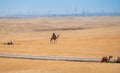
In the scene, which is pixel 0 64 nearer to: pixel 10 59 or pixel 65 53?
pixel 10 59

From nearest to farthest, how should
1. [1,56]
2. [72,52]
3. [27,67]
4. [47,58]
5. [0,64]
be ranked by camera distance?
[27,67]
[0,64]
[47,58]
[1,56]
[72,52]

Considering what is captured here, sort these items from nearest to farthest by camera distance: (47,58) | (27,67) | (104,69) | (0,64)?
(104,69)
(27,67)
(0,64)
(47,58)

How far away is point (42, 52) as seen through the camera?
22688mm

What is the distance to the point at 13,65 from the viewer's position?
17062mm

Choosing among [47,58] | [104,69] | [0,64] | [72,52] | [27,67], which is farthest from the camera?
[72,52]

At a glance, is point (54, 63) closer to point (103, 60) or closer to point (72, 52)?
point (103, 60)

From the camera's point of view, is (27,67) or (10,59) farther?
(10,59)

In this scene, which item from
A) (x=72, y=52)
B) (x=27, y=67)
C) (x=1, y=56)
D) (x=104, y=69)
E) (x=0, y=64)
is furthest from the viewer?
(x=72, y=52)

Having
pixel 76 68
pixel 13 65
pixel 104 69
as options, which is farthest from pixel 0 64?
pixel 104 69

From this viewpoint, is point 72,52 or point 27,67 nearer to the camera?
point 27,67

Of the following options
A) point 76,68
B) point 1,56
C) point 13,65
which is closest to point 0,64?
point 13,65

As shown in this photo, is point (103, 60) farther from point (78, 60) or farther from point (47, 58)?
point (47, 58)

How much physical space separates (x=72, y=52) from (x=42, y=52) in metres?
2.23

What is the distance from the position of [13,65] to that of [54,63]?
2286 millimetres
